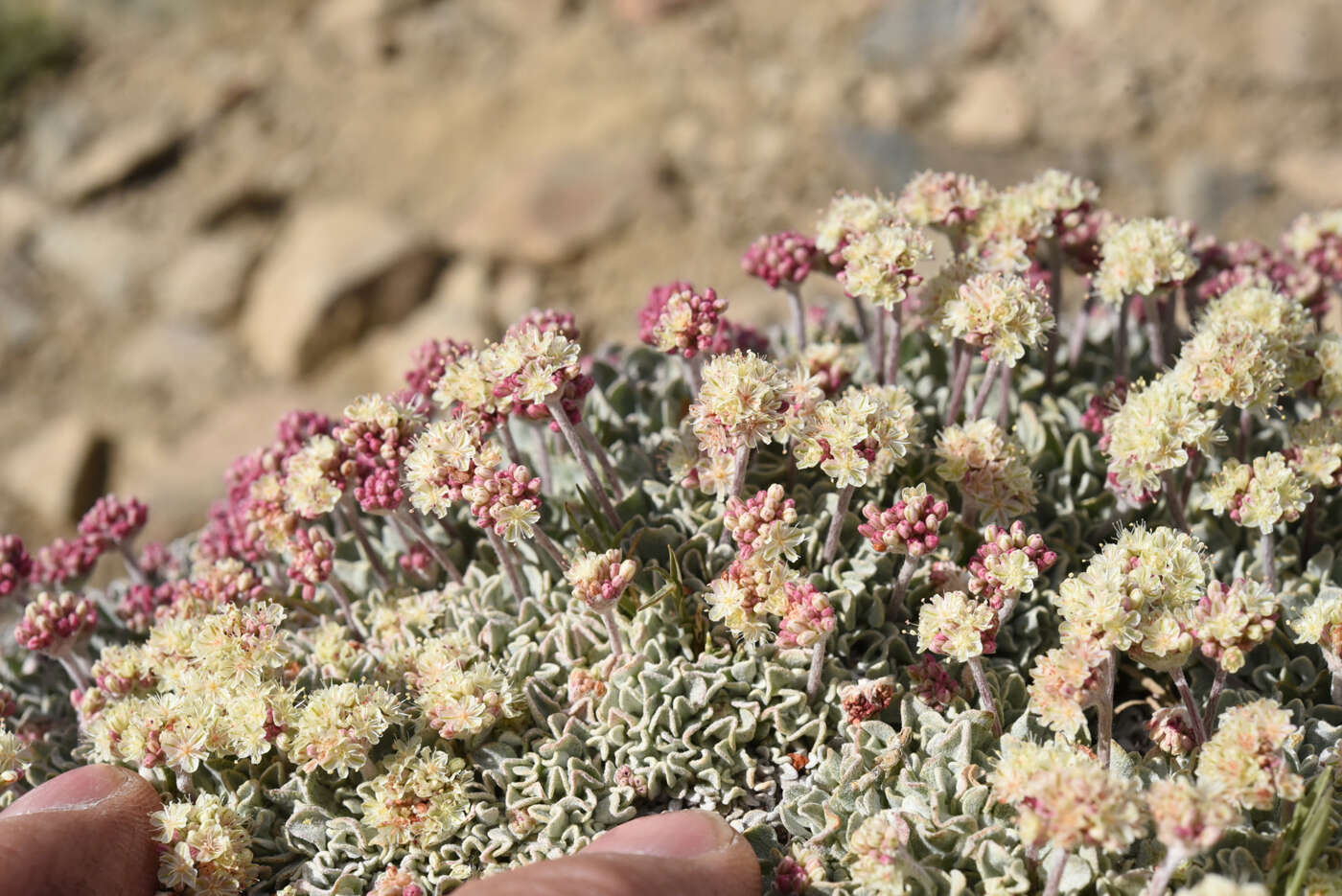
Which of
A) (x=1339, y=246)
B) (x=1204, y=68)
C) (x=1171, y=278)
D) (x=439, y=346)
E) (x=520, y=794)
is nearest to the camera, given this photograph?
(x=520, y=794)

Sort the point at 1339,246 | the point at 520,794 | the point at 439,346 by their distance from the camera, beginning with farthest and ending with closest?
the point at 1339,246 → the point at 439,346 → the point at 520,794

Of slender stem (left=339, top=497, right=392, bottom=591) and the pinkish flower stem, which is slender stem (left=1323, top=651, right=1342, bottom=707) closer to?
the pinkish flower stem

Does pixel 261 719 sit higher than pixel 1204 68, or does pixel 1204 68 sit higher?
pixel 1204 68

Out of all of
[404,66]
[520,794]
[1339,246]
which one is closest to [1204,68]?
[1339,246]

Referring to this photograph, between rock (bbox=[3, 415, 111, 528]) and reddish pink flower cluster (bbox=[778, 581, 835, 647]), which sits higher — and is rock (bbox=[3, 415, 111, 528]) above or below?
below

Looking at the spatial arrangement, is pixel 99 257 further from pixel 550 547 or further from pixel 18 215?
pixel 550 547

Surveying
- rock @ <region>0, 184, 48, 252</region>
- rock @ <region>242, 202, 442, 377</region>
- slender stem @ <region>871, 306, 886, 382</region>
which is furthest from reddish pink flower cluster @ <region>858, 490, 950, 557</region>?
rock @ <region>0, 184, 48, 252</region>

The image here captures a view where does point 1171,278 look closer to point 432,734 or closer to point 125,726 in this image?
point 432,734
